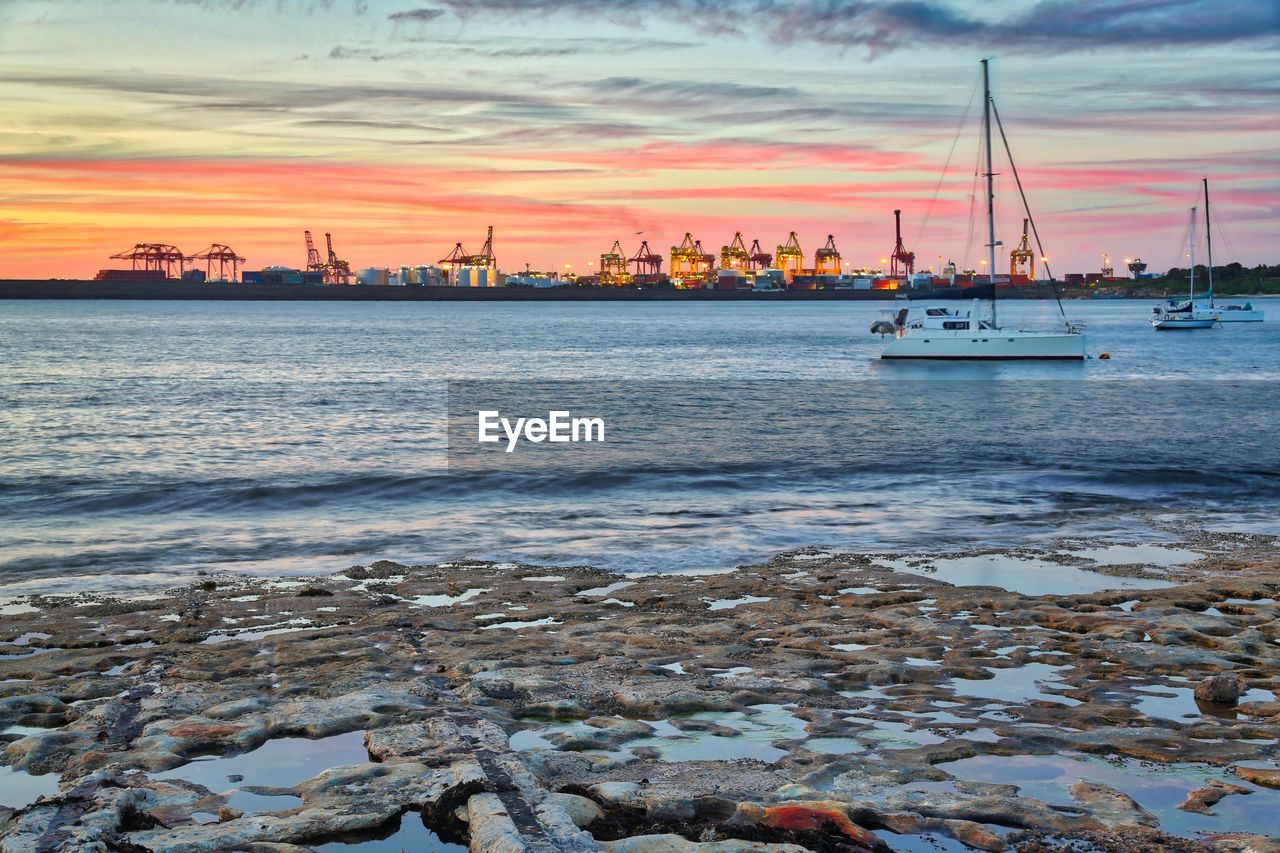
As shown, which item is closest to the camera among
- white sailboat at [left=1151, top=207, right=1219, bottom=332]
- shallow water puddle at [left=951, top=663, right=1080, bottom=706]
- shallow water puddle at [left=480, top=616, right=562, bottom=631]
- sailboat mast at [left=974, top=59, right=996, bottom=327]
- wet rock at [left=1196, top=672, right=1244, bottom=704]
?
wet rock at [left=1196, top=672, right=1244, bottom=704]

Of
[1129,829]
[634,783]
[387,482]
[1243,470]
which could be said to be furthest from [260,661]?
[1243,470]

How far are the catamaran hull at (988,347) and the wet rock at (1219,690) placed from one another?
42.1 metres

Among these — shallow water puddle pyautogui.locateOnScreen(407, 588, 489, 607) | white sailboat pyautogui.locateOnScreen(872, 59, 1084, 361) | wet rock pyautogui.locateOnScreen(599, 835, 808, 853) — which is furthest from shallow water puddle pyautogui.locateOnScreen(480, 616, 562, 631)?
white sailboat pyautogui.locateOnScreen(872, 59, 1084, 361)

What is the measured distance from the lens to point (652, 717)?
6613 mm

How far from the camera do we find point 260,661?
25.8 feet

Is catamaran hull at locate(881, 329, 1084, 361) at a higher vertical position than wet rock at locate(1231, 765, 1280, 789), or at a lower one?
higher

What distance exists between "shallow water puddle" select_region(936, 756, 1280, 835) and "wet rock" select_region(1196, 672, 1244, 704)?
1.22 meters

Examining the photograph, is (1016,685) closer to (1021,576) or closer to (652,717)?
(652,717)

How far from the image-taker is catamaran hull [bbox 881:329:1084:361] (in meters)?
47.6

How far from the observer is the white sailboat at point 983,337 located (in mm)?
46531

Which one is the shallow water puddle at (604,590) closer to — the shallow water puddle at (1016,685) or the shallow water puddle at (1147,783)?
the shallow water puddle at (1016,685)

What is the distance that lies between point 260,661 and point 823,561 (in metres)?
6.08

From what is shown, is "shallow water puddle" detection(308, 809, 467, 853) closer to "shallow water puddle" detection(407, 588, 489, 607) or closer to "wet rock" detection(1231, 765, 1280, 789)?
"wet rock" detection(1231, 765, 1280, 789)
